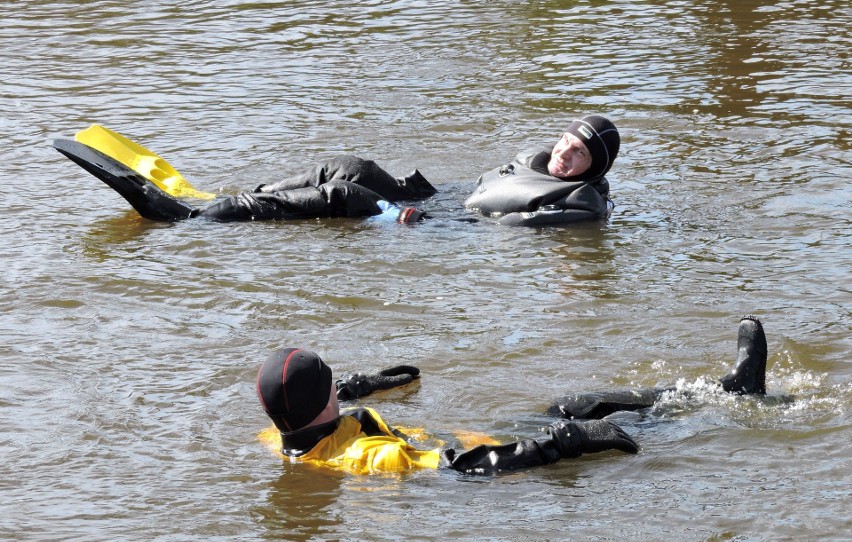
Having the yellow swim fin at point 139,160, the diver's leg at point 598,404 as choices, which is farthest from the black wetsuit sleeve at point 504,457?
the yellow swim fin at point 139,160

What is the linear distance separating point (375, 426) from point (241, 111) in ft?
24.1

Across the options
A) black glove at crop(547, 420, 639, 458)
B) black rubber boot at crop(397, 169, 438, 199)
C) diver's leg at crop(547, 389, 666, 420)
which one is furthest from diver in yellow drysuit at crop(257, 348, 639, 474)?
black rubber boot at crop(397, 169, 438, 199)

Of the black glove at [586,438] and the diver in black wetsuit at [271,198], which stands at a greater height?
the diver in black wetsuit at [271,198]

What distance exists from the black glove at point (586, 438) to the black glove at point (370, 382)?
103cm

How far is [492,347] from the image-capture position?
681cm

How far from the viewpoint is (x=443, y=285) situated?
7.83 m

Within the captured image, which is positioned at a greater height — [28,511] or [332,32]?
[332,32]

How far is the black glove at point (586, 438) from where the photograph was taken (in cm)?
532

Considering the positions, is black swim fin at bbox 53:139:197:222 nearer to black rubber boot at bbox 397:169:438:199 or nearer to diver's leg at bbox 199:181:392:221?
diver's leg at bbox 199:181:392:221

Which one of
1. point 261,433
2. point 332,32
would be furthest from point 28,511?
point 332,32

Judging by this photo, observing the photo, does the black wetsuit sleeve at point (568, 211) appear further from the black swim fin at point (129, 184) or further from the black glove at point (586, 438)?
the black glove at point (586, 438)

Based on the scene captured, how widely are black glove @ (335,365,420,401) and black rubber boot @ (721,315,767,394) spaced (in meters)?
1.62

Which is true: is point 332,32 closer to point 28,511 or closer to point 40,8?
point 40,8

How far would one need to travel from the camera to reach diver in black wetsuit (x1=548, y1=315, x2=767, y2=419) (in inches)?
230
